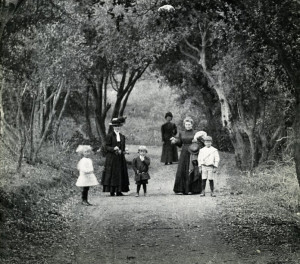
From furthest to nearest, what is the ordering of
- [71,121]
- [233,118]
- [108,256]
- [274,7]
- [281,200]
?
[71,121] < [233,118] < [281,200] < [274,7] < [108,256]

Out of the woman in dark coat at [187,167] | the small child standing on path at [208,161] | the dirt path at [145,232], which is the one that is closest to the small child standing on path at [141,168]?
the dirt path at [145,232]

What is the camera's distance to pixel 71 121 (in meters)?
33.4

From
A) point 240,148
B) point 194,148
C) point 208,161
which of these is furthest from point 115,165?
point 240,148

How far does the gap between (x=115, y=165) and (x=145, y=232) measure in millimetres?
6679

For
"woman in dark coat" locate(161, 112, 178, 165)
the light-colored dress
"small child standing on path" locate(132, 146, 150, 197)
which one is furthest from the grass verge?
"woman in dark coat" locate(161, 112, 178, 165)

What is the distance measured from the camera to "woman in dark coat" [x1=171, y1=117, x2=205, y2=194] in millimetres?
17469

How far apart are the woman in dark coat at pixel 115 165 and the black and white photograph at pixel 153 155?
0.03m

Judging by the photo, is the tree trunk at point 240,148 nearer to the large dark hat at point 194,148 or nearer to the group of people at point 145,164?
the group of people at point 145,164

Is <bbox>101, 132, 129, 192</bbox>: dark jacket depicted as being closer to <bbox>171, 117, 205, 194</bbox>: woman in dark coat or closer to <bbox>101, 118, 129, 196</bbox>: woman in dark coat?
<bbox>101, 118, 129, 196</bbox>: woman in dark coat

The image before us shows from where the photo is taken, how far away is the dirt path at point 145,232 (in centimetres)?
907

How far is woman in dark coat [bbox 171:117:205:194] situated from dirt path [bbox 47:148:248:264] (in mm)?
1202

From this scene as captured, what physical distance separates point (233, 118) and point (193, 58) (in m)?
4.31

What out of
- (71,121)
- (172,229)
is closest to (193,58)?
(71,121)

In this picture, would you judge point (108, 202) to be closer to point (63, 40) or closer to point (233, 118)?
point (63, 40)
